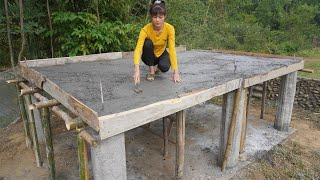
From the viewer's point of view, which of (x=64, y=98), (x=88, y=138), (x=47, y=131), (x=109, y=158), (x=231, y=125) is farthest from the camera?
(x=231, y=125)

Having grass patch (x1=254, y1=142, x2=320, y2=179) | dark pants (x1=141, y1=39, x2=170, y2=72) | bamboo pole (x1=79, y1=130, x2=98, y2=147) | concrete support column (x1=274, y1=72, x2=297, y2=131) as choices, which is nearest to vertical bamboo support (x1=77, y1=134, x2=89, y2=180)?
bamboo pole (x1=79, y1=130, x2=98, y2=147)

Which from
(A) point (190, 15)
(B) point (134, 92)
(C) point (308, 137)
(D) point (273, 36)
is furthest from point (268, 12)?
(B) point (134, 92)

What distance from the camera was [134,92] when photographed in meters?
3.99

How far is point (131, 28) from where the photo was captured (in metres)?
8.27

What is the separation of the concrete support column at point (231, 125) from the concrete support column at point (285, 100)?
197cm

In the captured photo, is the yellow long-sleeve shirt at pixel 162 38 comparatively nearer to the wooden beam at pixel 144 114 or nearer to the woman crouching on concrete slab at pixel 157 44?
the woman crouching on concrete slab at pixel 157 44

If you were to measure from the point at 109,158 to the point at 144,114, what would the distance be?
2.01ft

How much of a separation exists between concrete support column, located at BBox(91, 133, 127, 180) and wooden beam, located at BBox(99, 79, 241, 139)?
0.52ft

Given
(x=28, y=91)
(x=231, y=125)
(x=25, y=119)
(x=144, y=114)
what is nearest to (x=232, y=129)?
(x=231, y=125)

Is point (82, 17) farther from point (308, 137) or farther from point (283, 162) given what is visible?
point (308, 137)

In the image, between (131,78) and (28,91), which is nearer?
(28,91)

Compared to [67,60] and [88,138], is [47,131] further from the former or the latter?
[67,60]

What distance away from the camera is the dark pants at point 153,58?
459cm

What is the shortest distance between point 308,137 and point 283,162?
6.54 ft
